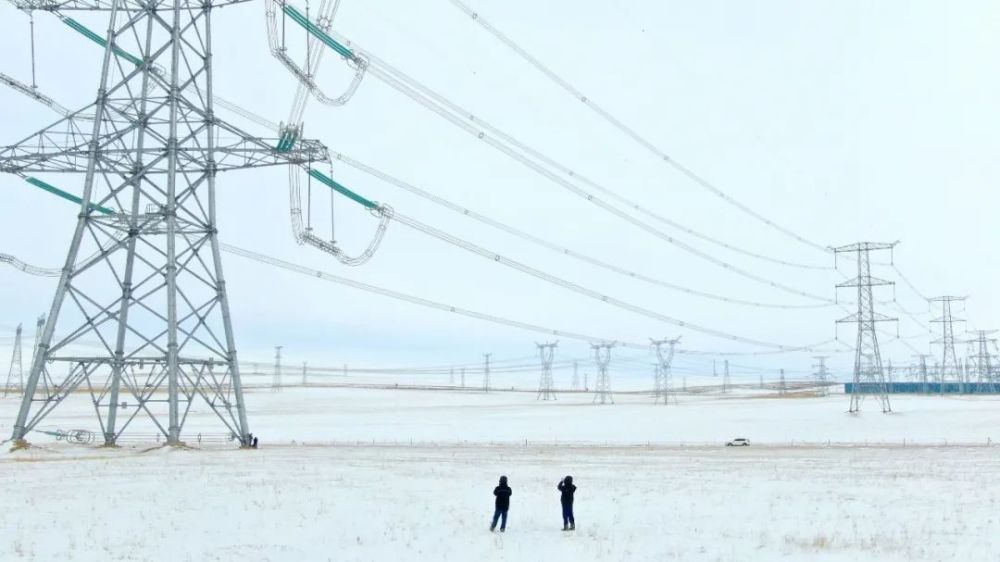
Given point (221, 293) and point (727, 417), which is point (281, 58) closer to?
point (221, 293)

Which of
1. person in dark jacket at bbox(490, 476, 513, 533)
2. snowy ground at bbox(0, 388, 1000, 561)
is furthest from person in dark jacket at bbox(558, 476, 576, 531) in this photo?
person in dark jacket at bbox(490, 476, 513, 533)

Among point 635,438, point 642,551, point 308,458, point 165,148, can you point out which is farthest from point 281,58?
point 635,438

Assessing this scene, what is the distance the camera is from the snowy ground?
61.1 feet

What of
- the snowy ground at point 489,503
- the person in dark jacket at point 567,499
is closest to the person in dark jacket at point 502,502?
the snowy ground at point 489,503

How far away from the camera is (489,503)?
83.6 ft

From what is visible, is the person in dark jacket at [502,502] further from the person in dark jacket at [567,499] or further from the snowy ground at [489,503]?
the person in dark jacket at [567,499]

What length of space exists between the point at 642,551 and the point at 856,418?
73.2 meters

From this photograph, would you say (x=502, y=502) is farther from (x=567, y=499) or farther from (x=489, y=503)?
(x=489, y=503)

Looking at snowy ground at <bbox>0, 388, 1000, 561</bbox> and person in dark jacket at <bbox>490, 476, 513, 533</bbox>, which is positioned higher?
person in dark jacket at <bbox>490, 476, 513, 533</bbox>

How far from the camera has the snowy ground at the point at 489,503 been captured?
1862 cm

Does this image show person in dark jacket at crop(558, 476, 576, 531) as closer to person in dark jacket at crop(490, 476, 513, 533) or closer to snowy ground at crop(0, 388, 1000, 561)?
snowy ground at crop(0, 388, 1000, 561)

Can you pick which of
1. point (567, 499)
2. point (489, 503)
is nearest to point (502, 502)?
point (567, 499)

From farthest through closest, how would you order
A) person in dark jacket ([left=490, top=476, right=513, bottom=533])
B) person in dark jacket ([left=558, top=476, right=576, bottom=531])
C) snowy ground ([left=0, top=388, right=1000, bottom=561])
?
person in dark jacket ([left=558, top=476, right=576, bottom=531])
person in dark jacket ([left=490, top=476, right=513, bottom=533])
snowy ground ([left=0, top=388, right=1000, bottom=561])

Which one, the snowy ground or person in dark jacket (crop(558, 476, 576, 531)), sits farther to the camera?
person in dark jacket (crop(558, 476, 576, 531))
